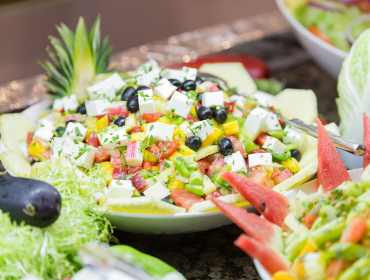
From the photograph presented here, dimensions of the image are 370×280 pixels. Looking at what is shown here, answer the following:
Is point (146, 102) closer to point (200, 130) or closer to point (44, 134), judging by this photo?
point (200, 130)

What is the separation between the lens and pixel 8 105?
2.43 m

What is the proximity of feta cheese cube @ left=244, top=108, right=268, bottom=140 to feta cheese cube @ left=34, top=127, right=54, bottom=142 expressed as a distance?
29.4 inches

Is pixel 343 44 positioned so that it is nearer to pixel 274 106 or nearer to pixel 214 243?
pixel 274 106

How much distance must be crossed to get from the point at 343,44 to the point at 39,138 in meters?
1.73

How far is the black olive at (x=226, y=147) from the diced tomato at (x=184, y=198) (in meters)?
0.20

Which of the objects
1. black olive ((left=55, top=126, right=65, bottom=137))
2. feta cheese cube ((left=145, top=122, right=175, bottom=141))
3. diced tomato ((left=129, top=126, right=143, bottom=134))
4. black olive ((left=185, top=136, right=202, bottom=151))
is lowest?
black olive ((left=185, top=136, right=202, bottom=151))

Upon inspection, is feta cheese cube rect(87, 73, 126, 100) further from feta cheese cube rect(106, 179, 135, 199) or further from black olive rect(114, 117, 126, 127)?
feta cheese cube rect(106, 179, 135, 199)

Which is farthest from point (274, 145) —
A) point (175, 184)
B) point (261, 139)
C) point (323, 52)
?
point (323, 52)

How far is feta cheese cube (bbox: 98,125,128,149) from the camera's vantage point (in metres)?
1.59

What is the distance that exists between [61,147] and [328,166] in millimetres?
918

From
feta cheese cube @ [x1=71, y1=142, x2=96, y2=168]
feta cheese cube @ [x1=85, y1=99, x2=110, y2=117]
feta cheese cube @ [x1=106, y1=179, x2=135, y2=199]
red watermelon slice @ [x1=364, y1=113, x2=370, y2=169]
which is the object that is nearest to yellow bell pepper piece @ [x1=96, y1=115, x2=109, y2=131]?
feta cheese cube @ [x1=85, y1=99, x2=110, y2=117]

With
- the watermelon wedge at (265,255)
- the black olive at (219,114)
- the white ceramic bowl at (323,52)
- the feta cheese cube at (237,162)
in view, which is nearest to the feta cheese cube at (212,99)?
the black olive at (219,114)

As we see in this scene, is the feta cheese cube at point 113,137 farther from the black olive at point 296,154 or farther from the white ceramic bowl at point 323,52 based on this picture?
the white ceramic bowl at point 323,52

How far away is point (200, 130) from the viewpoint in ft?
5.23
